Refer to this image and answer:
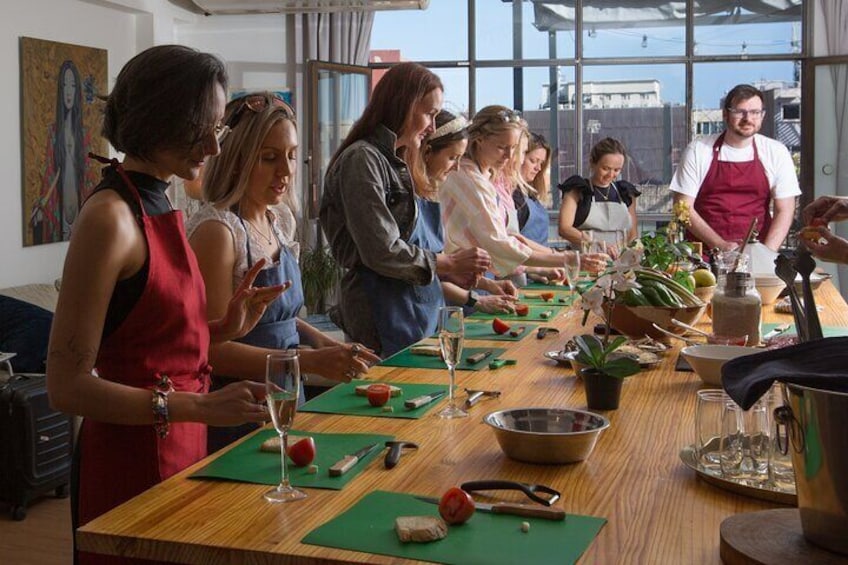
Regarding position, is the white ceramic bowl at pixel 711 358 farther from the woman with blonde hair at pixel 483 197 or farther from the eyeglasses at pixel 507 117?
the eyeglasses at pixel 507 117

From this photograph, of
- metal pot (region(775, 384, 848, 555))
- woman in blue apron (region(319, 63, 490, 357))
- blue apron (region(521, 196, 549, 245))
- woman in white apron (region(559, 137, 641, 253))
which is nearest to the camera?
metal pot (region(775, 384, 848, 555))

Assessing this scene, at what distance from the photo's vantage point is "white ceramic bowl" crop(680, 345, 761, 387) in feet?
7.93

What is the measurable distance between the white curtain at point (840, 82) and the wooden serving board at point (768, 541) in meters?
7.87

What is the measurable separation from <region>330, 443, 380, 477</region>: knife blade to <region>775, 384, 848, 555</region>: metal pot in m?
0.75

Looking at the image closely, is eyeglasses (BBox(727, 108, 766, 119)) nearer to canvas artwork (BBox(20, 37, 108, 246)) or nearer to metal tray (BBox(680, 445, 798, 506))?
canvas artwork (BBox(20, 37, 108, 246))

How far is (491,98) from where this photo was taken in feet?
31.4

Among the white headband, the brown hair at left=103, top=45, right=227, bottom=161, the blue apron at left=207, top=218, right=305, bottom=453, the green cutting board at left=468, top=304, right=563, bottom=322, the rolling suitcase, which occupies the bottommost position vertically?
the rolling suitcase

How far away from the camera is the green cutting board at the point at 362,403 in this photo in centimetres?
217

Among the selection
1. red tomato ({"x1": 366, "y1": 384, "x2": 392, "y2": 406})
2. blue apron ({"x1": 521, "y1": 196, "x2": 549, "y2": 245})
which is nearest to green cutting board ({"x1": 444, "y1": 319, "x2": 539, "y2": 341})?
red tomato ({"x1": 366, "y1": 384, "x2": 392, "y2": 406})

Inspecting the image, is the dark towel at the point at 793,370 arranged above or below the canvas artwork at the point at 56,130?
below

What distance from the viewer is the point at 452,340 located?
84.5 inches

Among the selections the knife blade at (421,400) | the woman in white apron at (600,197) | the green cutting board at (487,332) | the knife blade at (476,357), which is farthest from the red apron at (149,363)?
the woman in white apron at (600,197)

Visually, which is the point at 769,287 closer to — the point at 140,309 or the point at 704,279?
the point at 704,279

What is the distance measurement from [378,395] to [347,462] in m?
0.47
